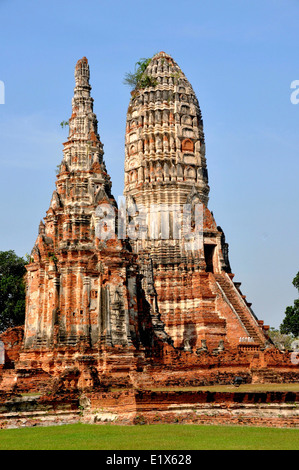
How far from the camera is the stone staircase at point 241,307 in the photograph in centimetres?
4312

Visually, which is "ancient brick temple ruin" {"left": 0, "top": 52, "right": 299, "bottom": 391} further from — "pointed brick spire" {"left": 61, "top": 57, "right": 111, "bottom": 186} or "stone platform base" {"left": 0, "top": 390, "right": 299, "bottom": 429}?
"stone platform base" {"left": 0, "top": 390, "right": 299, "bottom": 429}

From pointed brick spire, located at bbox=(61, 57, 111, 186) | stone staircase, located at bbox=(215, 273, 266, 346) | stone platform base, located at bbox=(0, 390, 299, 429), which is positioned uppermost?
pointed brick spire, located at bbox=(61, 57, 111, 186)

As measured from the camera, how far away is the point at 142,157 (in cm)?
5131

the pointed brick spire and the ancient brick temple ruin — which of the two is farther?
the pointed brick spire

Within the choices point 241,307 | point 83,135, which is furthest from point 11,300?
point 83,135

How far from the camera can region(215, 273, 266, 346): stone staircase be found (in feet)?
141

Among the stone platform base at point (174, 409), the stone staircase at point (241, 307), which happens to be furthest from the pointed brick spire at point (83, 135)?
the stone platform base at point (174, 409)

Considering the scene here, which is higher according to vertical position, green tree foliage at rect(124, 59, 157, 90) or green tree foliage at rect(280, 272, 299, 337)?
green tree foliage at rect(124, 59, 157, 90)

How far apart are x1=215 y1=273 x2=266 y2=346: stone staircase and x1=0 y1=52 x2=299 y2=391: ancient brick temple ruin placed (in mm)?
89

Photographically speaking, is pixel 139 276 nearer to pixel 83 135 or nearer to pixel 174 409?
pixel 83 135

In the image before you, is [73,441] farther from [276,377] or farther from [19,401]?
[276,377]

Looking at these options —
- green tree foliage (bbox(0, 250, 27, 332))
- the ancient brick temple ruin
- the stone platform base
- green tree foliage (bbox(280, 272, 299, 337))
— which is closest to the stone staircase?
the ancient brick temple ruin

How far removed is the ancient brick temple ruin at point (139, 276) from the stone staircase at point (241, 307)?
0.09 meters

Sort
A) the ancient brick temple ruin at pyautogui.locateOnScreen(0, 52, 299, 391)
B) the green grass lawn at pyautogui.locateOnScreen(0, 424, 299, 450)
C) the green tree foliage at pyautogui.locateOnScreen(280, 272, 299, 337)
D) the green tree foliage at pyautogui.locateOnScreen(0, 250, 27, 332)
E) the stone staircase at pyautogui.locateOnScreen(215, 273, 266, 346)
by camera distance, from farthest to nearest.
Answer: the green tree foliage at pyautogui.locateOnScreen(280, 272, 299, 337) < the green tree foliage at pyautogui.locateOnScreen(0, 250, 27, 332) < the stone staircase at pyautogui.locateOnScreen(215, 273, 266, 346) < the ancient brick temple ruin at pyautogui.locateOnScreen(0, 52, 299, 391) < the green grass lawn at pyautogui.locateOnScreen(0, 424, 299, 450)
